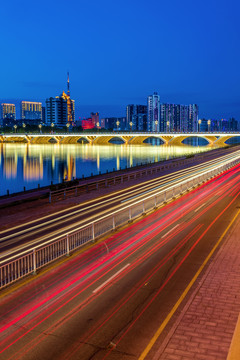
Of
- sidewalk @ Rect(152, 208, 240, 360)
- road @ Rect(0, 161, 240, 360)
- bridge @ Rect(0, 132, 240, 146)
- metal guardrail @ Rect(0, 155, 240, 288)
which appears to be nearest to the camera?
sidewalk @ Rect(152, 208, 240, 360)

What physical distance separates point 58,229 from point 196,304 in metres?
10.1

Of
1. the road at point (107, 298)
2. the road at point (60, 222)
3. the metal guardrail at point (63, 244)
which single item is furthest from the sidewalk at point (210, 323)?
the road at point (60, 222)

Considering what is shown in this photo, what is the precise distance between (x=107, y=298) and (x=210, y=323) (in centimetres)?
304

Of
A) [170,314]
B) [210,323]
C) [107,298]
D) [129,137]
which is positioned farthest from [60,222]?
[129,137]

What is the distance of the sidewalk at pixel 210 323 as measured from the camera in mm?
7438

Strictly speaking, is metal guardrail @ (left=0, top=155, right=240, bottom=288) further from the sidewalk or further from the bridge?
the bridge

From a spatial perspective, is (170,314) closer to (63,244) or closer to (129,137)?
(63,244)

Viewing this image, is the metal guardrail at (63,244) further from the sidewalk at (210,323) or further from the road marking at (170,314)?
the sidewalk at (210,323)

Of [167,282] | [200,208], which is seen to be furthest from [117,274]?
[200,208]

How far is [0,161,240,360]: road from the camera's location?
798cm

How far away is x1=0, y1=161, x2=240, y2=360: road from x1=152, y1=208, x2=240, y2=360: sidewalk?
17.2 inches

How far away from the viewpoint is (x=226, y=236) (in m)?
16.3

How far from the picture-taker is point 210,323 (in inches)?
339

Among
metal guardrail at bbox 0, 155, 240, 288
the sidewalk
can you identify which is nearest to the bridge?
metal guardrail at bbox 0, 155, 240, 288
